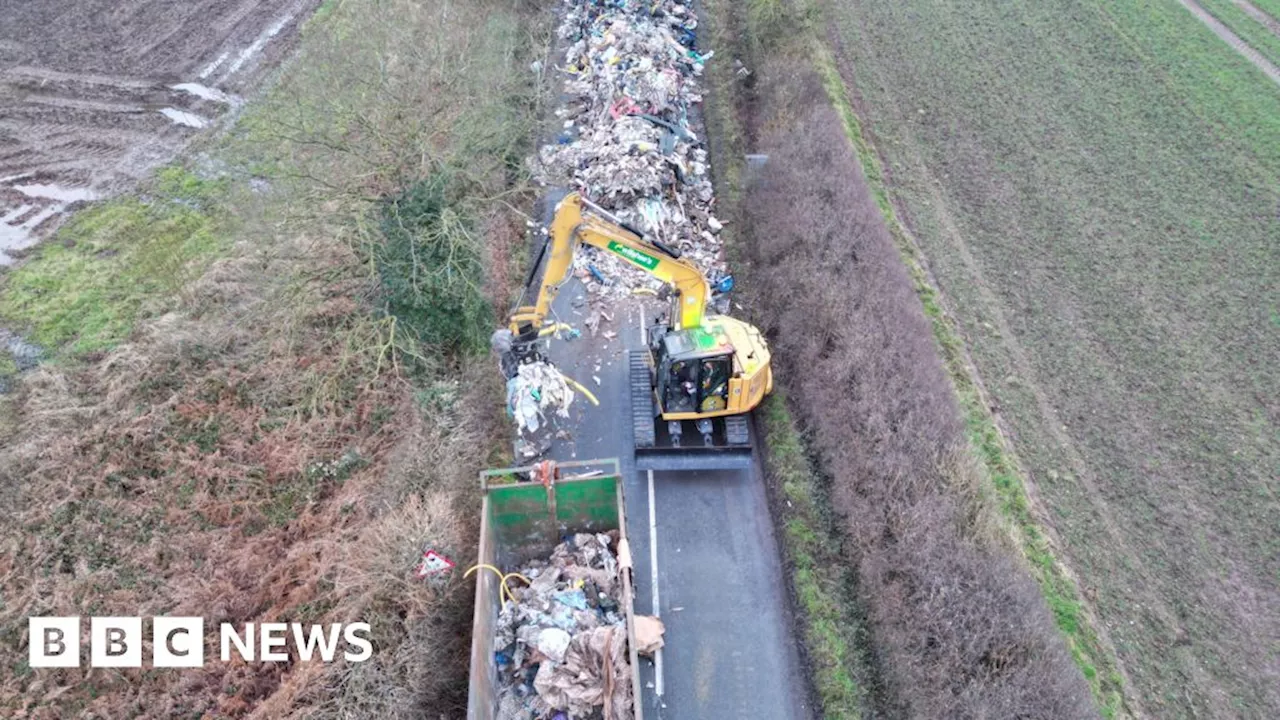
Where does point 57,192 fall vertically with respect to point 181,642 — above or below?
above

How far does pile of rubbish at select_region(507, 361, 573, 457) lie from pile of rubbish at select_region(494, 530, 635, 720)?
3.54 metres

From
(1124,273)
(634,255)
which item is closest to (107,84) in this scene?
(634,255)

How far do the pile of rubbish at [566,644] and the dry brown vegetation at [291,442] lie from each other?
90 cm

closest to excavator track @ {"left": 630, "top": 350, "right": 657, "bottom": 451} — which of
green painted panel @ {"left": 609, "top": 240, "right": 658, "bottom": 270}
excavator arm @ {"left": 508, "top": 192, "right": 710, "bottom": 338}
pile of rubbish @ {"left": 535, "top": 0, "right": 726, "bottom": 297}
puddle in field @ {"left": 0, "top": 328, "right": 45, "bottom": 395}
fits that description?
excavator arm @ {"left": 508, "top": 192, "right": 710, "bottom": 338}

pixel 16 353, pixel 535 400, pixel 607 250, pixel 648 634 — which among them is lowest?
pixel 648 634

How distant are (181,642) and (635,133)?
1687 cm

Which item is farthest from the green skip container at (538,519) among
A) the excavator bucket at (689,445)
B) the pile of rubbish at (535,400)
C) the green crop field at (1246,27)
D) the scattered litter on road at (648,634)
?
the green crop field at (1246,27)

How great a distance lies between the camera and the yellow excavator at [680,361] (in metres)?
13.1

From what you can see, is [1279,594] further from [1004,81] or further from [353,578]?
[1004,81]

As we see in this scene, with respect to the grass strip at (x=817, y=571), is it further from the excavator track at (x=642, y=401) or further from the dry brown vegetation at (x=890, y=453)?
the excavator track at (x=642, y=401)

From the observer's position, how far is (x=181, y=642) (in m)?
10.6

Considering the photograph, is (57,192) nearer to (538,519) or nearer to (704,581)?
(538,519)

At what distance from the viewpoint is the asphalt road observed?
36.8 ft

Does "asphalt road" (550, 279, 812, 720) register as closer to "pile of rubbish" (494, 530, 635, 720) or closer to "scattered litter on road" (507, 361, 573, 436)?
"scattered litter on road" (507, 361, 573, 436)
